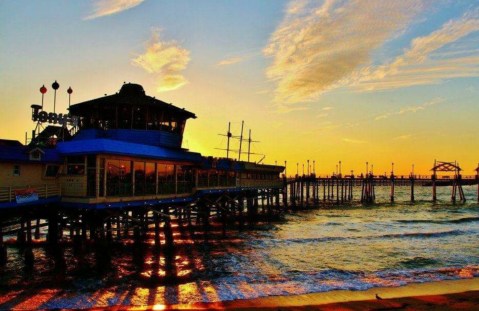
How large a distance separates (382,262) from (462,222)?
33.4m

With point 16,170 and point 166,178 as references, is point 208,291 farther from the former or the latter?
point 16,170

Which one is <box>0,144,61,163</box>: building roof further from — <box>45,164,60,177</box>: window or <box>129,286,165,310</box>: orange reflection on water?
<box>129,286,165,310</box>: orange reflection on water

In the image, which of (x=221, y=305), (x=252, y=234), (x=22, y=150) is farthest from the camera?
(x=252, y=234)

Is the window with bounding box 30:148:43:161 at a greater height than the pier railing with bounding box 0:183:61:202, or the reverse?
the window with bounding box 30:148:43:161

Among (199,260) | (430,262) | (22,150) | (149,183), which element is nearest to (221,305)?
(199,260)

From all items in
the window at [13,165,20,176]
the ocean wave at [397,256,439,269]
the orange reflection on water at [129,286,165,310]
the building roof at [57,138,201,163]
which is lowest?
the ocean wave at [397,256,439,269]

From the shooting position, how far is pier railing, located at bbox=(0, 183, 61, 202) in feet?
60.6

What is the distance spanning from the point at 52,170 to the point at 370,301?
18.2 metres

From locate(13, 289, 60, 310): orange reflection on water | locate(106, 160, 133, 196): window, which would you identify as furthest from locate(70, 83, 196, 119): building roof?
locate(13, 289, 60, 310): orange reflection on water

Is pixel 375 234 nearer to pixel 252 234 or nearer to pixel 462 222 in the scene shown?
pixel 252 234

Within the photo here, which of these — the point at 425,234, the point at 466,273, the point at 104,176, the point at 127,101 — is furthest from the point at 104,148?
the point at 425,234

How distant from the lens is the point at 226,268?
23094mm

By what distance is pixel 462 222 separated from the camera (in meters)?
51.5

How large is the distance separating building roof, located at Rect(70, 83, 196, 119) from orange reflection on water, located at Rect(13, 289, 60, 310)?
1472cm
